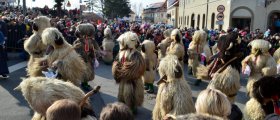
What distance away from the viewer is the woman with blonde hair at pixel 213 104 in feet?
10.0

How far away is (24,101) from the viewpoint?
287 inches

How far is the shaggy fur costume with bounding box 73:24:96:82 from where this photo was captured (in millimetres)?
7785

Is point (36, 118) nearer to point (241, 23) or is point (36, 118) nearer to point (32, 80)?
point (32, 80)

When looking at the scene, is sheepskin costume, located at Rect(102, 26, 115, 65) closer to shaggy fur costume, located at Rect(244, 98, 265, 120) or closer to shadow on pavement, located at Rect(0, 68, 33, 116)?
shadow on pavement, located at Rect(0, 68, 33, 116)

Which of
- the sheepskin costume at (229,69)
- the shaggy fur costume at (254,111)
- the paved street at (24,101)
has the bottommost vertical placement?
the paved street at (24,101)

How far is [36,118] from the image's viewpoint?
3.54 metres

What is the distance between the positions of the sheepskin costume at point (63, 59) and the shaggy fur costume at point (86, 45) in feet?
6.40

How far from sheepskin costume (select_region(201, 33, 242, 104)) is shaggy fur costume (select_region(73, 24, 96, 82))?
3.11m

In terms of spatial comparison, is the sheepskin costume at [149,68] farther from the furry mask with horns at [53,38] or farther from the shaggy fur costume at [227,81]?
the furry mask with horns at [53,38]

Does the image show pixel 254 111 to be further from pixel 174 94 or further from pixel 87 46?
pixel 87 46

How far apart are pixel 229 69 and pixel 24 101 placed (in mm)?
4443

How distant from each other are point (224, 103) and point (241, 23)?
26.3 metres

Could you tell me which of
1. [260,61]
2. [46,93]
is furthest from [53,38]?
[260,61]

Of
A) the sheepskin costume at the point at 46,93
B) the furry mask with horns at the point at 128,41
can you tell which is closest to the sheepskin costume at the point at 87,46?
the furry mask with horns at the point at 128,41
